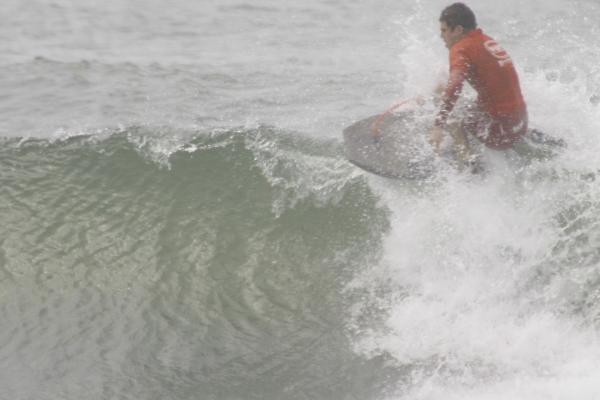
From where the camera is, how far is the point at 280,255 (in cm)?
743

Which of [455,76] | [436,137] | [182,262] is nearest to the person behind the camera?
[455,76]

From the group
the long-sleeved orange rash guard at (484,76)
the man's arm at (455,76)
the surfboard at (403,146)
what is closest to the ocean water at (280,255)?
the surfboard at (403,146)

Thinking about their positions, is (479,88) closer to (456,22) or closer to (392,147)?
(456,22)

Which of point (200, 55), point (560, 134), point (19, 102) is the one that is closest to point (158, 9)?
point (200, 55)

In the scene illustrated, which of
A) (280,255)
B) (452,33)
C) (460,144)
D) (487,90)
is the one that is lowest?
(280,255)

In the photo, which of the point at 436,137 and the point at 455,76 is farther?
the point at 436,137

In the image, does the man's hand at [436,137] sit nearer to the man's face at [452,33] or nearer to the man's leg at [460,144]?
the man's leg at [460,144]

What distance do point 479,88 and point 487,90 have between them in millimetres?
63

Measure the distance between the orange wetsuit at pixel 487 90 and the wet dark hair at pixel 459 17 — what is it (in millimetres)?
77

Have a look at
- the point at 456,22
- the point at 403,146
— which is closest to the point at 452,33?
the point at 456,22

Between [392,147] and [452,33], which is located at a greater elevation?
[452,33]

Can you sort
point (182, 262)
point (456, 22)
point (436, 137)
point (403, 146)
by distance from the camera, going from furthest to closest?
point (182, 262)
point (403, 146)
point (436, 137)
point (456, 22)

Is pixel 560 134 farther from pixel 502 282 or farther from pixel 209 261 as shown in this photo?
pixel 209 261

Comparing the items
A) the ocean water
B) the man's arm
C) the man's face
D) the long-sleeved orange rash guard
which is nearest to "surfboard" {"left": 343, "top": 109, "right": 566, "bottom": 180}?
the ocean water
